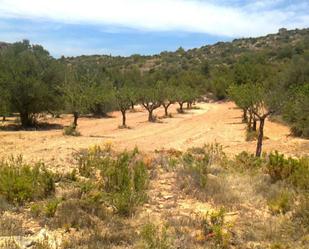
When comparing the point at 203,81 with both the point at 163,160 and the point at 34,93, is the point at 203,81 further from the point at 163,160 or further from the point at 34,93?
the point at 163,160

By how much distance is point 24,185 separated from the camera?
31.4 feet

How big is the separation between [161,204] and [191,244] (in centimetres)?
246

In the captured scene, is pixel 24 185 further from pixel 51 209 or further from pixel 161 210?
pixel 161 210

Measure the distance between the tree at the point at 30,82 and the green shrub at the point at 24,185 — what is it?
89.7ft

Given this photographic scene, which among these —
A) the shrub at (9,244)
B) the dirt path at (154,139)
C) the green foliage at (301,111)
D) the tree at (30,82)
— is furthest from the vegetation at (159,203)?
the tree at (30,82)

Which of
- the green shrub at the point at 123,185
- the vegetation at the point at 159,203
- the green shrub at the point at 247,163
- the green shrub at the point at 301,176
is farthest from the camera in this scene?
the green shrub at the point at 247,163

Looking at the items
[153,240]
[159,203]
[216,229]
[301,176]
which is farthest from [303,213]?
[153,240]

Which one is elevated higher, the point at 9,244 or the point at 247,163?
the point at 247,163

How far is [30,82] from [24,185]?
1116 inches

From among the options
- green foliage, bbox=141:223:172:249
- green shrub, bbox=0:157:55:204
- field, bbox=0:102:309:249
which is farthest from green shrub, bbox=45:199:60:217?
green foliage, bbox=141:223:172:249

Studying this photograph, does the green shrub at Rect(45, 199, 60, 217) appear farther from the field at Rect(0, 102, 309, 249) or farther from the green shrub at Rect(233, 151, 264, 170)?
the green shrub at Rect(233, 151, 264, 170)

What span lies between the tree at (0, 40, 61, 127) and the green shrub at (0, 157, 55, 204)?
27339 mm

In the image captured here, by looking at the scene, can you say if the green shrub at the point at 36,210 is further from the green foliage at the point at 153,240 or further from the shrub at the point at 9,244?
the green foliage at the point at 153,240

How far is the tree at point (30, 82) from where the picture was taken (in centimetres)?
3688
